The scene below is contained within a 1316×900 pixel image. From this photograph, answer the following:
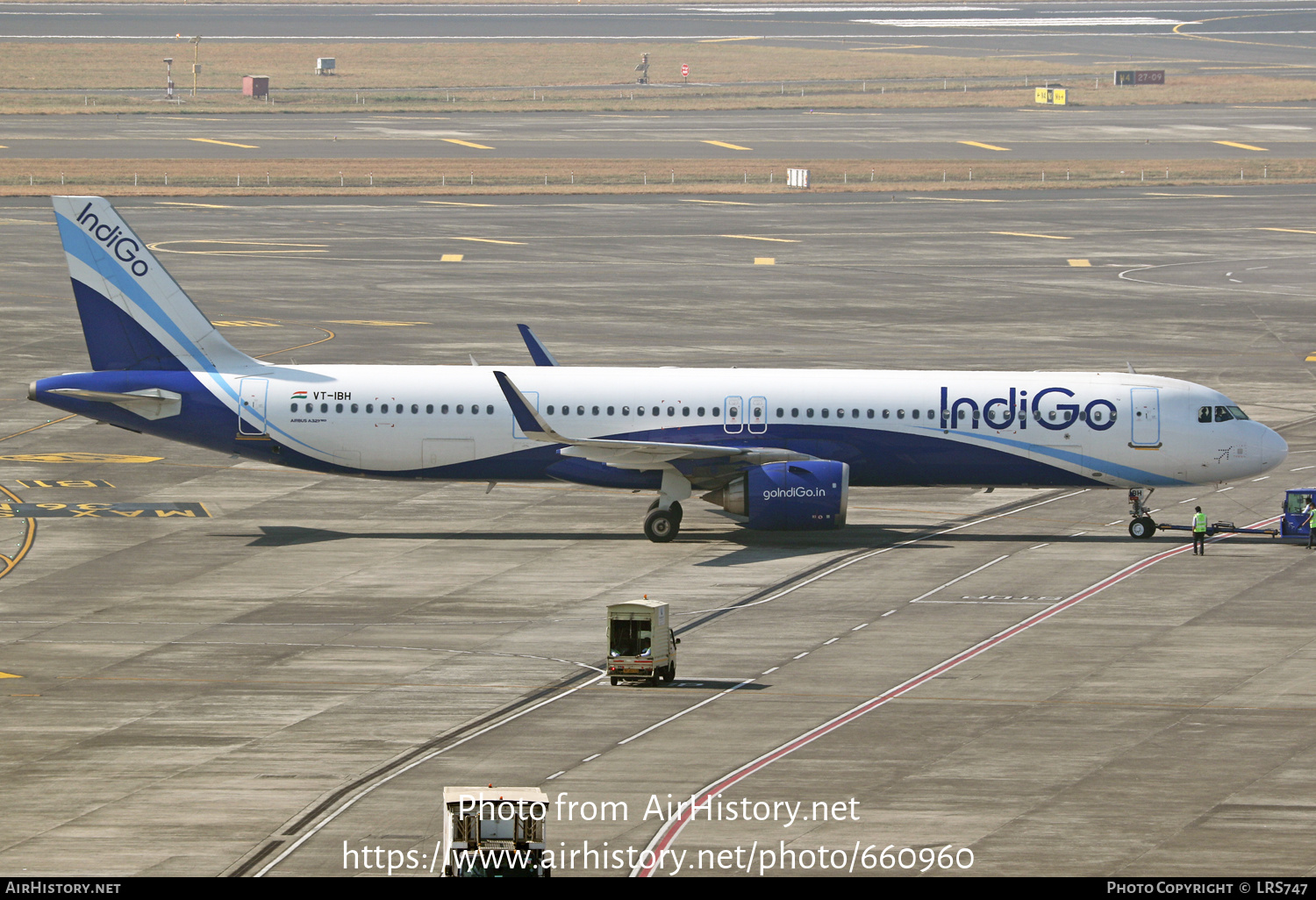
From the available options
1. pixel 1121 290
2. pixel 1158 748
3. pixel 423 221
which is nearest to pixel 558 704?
pixel 1158 748

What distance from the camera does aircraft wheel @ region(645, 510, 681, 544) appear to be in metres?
55.7

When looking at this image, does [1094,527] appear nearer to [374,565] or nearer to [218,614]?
[374,565]

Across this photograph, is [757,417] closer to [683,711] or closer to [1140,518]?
→ [1140,518]

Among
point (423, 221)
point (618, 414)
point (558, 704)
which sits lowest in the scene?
point (558, 704)

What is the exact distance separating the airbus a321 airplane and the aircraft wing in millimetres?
166

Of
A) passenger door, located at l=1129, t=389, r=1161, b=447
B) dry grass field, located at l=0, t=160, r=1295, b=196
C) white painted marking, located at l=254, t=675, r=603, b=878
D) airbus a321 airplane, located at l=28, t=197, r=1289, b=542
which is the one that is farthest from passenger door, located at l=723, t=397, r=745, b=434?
dry grass field, located at l=0, t=160, r=1295, b=196

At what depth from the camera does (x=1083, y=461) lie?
56.5 m

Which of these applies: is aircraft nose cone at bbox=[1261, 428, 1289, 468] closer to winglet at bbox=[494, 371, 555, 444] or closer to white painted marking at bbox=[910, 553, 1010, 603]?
white painted marking at bbox=[910, 553, 1010, 603]

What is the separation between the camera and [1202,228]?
13112cm

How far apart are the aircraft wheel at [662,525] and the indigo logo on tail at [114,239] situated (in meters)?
17.9

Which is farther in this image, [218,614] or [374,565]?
[374,565]

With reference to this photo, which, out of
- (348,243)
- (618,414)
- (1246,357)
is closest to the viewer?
(618,414)

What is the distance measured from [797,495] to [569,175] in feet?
347
